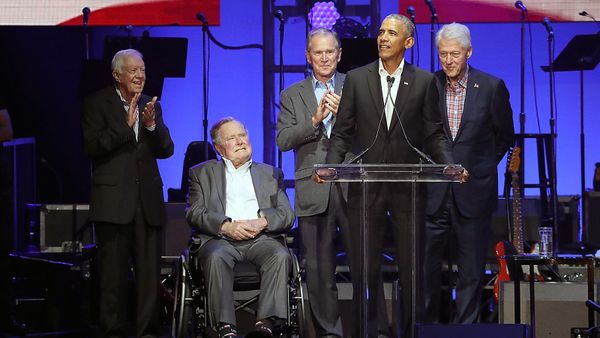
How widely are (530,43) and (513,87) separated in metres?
0.43

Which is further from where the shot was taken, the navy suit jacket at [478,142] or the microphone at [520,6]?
the microphone at [520,6]

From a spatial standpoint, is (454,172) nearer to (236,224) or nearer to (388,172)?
(388,172)

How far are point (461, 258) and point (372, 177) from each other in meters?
1.32

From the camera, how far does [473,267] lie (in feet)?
18.2

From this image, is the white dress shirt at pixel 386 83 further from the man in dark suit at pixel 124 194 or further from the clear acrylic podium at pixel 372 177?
the man in dark suit at pixel 124 194

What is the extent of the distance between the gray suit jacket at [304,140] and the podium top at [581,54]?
2.69 meters

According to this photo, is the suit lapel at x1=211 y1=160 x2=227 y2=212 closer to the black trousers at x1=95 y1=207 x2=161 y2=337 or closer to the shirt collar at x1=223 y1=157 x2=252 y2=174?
the shirt collar at x1=223 y1=157 x2=252 y2=174

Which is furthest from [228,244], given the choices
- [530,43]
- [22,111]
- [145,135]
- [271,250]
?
[530,43]

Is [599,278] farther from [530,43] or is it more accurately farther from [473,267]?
[530,43]

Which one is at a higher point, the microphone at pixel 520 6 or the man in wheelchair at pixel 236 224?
the microphone at pixel 520 6

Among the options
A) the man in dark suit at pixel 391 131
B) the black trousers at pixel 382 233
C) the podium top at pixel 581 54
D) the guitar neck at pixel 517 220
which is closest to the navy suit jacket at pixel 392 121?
the man in dark suit at pixel 391 131

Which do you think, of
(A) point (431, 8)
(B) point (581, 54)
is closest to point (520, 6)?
(A) point (431, 8)

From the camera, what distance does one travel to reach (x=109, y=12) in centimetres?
717

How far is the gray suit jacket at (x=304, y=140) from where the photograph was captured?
5562 millimetres
